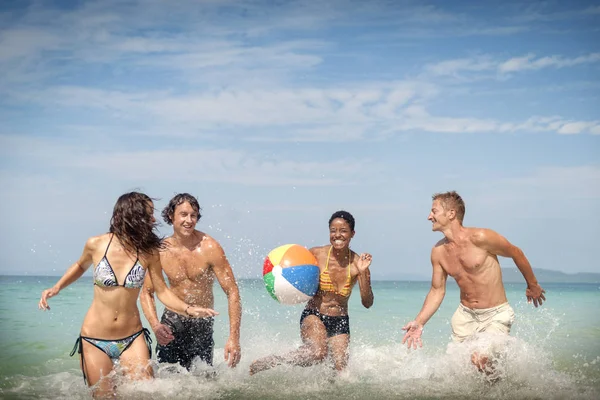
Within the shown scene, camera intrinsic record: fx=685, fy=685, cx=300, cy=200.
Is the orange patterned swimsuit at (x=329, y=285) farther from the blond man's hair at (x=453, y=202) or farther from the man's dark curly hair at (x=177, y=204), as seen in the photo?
the man's dark curly hair at (x=177, y=204)

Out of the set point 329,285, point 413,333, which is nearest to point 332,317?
point 329,285

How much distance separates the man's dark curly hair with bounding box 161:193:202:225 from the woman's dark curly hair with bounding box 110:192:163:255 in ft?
4.46

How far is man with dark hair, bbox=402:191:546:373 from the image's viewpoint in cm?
796

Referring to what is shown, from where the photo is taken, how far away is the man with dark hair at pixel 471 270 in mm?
7961

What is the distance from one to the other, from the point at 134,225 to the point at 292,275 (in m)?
2.49

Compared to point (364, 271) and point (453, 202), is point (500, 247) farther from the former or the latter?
point (364, 271)

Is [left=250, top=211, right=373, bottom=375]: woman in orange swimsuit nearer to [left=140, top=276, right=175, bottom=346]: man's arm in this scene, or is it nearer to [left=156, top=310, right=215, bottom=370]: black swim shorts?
[left=156, top=310, right=215, bottom=370]: black swim shorts

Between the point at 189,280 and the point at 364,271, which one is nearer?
the point at 189,280

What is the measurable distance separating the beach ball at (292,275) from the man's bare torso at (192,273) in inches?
Result: 32.4

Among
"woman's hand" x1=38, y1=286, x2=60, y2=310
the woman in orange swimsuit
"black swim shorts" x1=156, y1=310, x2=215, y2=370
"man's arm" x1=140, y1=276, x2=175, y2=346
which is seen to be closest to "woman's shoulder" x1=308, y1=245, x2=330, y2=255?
the woman in orange swimsuit

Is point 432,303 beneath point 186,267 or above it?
beneath

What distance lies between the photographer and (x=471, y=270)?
8.02m

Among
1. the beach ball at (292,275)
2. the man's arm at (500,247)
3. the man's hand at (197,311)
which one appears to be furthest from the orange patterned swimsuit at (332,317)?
the man's hand at (197,311)

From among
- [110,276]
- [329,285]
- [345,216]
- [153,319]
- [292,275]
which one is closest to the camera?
[110,276]
